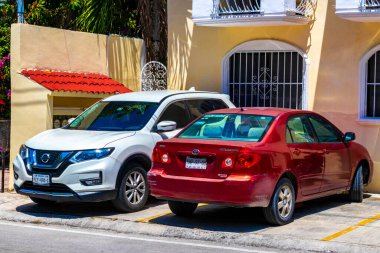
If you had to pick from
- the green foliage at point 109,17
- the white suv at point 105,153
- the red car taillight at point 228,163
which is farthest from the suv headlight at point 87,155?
the green foliage at point 109,17

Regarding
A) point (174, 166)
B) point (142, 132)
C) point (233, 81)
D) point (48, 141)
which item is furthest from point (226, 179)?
point (233, 81)

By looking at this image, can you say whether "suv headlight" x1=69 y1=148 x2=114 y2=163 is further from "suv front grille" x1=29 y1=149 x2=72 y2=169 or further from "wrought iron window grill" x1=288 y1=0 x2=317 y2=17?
"wrought iron window grill" x1=288 y1=0 x2=317 y2=17

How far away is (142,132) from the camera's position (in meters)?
11.4

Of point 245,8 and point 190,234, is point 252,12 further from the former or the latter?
point 190,234

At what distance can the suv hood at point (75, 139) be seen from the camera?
10703mm

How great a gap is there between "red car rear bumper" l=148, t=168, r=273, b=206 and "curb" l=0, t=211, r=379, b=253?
425 mm

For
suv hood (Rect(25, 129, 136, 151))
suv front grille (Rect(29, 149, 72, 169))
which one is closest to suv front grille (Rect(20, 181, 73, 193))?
suv front grille (Rect(29, 149, 72, 169))

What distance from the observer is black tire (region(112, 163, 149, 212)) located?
10.9 metres

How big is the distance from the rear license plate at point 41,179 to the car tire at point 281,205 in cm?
323

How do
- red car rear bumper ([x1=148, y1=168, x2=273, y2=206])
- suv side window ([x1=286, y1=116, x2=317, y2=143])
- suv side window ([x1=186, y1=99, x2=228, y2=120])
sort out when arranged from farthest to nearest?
suv side window ([x1=186, y1=99, x2=228, y2=120]) → suv side window ([x1=286, y1=116, x2=317, y2=143]) → red car rear bumper ([x1=148, y1=168, x2=273, y2=206])

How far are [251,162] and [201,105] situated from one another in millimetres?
3470

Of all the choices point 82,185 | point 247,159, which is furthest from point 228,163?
point 82,185

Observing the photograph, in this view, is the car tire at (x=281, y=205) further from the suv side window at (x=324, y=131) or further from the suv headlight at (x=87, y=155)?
the suv headlight at (x=87, y=155)

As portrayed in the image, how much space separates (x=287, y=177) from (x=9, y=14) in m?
15.3
